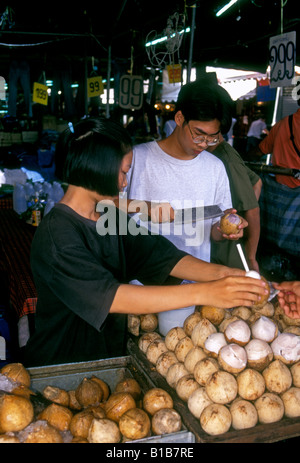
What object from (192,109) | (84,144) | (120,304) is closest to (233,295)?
(120,304)

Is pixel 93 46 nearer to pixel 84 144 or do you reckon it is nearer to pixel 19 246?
pixel 19 246

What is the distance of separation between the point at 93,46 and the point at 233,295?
799 centimetres

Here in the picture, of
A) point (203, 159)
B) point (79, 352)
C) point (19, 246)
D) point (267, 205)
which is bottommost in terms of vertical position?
point (19, 246)

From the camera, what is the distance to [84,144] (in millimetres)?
1701

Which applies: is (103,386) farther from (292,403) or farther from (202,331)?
(292,403)

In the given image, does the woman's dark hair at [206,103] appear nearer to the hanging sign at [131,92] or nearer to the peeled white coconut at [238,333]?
the peeled white coconut at [238,333]

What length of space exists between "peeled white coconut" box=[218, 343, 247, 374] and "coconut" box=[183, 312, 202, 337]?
0.35 meters

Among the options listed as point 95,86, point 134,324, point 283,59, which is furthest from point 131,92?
point 134,324

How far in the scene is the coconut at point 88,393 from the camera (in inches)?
68.2

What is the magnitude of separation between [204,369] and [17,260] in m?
2.60

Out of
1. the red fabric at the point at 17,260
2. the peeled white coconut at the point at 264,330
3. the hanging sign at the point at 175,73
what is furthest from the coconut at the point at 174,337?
the hanging sign at the point at 175,73

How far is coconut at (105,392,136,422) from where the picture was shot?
1.62 m
